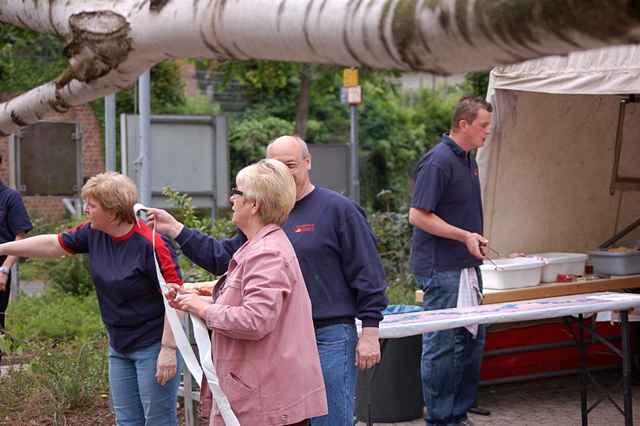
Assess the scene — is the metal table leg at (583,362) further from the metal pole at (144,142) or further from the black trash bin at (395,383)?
the metal pole at (144,142)

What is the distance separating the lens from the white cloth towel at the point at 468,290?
6164 mm

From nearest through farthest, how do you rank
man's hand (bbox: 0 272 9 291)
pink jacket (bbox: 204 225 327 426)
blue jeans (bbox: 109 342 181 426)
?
pink jacket (bbox: 204 225 327 426) < blue jeans (bbox: 109 342 181 426) < man's hand (bbox: 0 272 9 291)

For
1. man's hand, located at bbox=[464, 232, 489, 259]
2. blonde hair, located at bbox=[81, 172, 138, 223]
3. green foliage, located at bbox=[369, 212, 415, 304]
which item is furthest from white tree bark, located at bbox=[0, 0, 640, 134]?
green foliage, located at bbox=[369, 212, 415, 304]

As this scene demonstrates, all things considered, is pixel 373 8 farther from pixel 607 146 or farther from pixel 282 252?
pixel 607 146

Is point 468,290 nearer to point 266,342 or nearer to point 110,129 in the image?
point 266,342

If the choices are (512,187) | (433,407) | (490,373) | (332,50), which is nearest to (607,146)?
(512,187)

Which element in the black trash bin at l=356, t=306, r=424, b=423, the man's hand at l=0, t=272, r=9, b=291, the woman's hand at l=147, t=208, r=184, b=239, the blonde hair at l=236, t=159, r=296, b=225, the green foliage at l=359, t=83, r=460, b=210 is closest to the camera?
the blonde hair at l=236, t=159, r=296, b=225

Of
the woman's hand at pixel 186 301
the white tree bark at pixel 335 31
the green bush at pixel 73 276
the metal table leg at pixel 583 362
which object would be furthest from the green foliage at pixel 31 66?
the white tree bark at pixel 335 31

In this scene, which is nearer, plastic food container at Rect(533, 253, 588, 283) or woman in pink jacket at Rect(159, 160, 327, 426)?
woman in pink jacket at Rect(159, 160, 327, 426)

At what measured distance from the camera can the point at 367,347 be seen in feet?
14.7

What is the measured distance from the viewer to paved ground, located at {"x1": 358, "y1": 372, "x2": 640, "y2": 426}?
7133 mm

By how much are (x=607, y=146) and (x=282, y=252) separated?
5518 mm

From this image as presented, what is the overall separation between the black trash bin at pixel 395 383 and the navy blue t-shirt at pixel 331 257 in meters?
2.29

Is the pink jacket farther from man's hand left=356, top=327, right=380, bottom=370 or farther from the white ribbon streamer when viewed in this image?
man's hand left=356, top=327, right=380, bottom=370
